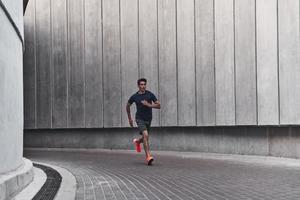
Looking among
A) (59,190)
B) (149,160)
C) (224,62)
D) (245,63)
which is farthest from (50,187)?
(224,62)

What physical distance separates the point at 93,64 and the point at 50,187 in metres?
11.7

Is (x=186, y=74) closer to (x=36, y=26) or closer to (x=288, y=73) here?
(x=288, y=73)

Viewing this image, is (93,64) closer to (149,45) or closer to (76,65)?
(76,65)

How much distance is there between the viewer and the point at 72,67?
67.2 ft

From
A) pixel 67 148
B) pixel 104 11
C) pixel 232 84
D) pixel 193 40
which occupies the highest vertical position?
pixel 104 11

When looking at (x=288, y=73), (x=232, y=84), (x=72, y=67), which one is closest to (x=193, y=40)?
(x=232, y=84)

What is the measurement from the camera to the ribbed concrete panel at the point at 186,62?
16328mm

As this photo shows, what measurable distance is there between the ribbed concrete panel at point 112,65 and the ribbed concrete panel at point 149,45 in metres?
1.13

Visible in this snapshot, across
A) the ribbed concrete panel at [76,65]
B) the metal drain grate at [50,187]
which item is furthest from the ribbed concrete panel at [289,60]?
the ribbed concrete panel at [76,65]

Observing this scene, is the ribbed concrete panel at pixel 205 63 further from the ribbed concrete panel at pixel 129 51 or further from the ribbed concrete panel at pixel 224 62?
the ribbed concrete panel at pixel 129 51

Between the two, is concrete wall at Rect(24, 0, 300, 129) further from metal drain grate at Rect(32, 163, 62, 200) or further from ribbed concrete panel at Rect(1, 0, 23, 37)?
ribbed concrete panel at Rect(1, 0, 23, 37)

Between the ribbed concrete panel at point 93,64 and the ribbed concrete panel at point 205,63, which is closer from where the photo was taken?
the ribbed concrete panel at point 205,63

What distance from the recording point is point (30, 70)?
21922 millimetres

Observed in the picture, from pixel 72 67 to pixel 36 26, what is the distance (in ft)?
8.55
